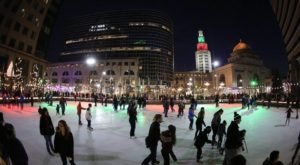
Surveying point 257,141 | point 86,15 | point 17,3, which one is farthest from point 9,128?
point 86,15

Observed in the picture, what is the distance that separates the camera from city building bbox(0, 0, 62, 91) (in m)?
40.4

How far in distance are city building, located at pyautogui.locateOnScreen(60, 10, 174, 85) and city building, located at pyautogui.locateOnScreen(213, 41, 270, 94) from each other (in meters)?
28.5

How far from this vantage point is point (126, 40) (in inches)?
4626

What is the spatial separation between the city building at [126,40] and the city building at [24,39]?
59843 mm

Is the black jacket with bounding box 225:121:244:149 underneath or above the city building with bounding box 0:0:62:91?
underneath

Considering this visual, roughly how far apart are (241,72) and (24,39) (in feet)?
263

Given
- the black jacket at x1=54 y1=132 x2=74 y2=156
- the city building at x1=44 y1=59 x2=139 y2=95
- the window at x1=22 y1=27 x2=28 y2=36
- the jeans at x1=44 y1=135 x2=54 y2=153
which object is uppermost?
the window at x1=22 y1=27 x2=28 y2=36

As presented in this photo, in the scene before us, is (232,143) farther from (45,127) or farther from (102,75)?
(102,75)

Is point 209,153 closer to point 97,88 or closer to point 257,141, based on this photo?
point 257,141

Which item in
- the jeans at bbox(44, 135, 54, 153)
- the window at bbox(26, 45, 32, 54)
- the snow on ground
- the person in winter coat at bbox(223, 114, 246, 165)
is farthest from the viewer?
the window at bbox(26, 45, 32, 54)

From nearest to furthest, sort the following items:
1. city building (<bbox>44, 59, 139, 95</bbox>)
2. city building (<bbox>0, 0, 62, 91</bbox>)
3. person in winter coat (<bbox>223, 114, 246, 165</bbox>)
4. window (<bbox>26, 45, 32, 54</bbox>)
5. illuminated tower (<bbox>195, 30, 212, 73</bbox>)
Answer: person in winter coat (<bbox>223, 114, 246, 165</bbox>) → city building (<bbox>0, 0, 62, 91</bbox>) → window (<bbox>26, 45, 32, 54</bbox>) → city building (<bbox>44, 59, 139, 95</bbox>) → illuminated tower (<bbox>195, 30, 212, 73</bbox>)

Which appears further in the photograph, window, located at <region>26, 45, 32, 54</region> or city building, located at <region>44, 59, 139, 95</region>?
city building, located at <region>44, 59, 139, 95</region>

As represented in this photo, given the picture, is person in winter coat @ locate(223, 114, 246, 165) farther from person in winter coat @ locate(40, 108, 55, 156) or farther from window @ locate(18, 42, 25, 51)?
window @ locate(18, 42, 25, 51)

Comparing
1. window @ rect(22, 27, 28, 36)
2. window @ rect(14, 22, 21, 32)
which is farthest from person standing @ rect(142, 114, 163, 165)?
window @ rect(22, 27, 28, 36)
